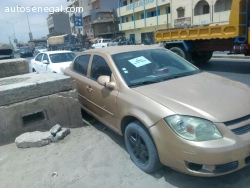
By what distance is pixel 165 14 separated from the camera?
33312 mm

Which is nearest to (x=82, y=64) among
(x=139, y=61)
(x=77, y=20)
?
(x=139, y=61)

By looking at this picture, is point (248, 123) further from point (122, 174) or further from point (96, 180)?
point (96, 180)

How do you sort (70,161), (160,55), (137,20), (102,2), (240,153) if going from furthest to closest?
(102,2)
(137,20)
(160,55)
(70,161)
(240,153)

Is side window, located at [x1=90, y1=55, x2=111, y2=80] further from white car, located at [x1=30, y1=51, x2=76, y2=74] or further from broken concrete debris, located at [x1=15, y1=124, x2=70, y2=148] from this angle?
white car, located at [x1=30, y1=51, x2=76, y2=74]

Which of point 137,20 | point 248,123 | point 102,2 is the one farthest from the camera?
point 102,2

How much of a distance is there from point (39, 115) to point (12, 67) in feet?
7.21

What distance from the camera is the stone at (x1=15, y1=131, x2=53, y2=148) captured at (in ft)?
12.1

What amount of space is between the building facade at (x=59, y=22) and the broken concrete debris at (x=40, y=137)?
7619cm

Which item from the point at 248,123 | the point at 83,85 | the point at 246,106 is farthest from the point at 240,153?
the point at 83,85

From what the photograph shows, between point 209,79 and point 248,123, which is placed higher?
point 209,79

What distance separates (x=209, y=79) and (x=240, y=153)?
1333 millimetres

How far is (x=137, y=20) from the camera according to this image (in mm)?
38500

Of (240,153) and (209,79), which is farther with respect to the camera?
(209,79)

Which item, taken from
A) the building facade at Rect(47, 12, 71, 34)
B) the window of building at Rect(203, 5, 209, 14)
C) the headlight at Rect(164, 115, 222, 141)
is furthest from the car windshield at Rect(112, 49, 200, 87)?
the building facade at Rect(47, 12, 71, 34)
